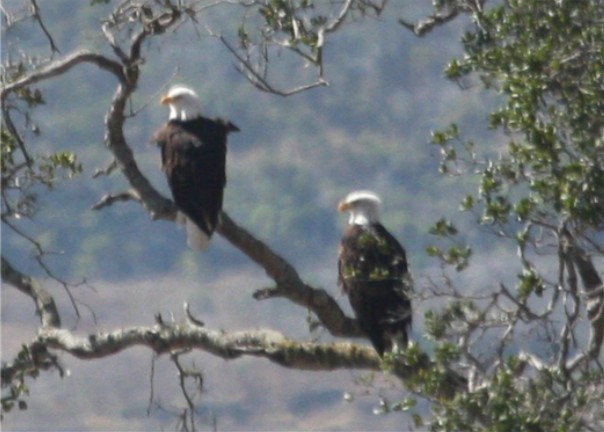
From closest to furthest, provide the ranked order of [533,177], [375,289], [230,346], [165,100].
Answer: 1. [533,177]
2. [230,346]
3. [375,289]
4. [165,100]

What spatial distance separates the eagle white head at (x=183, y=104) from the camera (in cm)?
1029

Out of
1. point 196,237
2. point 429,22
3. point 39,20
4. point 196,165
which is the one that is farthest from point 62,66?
point 196,237

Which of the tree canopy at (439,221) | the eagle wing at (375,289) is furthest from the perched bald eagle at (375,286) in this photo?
the tree canopy at (439,221)

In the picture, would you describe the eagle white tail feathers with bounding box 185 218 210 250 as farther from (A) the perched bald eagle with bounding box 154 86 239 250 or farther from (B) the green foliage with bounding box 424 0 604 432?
(B) the green foliage with bounding box 424 0 604 432

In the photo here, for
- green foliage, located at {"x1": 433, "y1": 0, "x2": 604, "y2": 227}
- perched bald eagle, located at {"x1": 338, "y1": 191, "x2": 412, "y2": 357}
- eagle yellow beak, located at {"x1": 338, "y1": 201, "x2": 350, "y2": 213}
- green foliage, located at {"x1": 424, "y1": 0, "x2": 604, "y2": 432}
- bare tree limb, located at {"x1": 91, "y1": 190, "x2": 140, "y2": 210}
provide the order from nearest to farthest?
green foliage, located at {"x1": 424, "y1": 0, "x2": 604, "y2": 432}
green foliage, located at {"x1": 433, "y1": 0, "x2": 604, "y2": 227}
bare tree limb, located at {"x1": 91, "y1": 190, "x2": 140, "y2": 210}
perched bald eagle, located at {"x1": 338, "y1": 191, "x2": 412, "y2": 357}
eagle yellow beak, located at {"x1": 338, "y1": 201, "x2": 350, "y2": 213}

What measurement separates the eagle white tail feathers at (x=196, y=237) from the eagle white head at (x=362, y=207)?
2.47 feet

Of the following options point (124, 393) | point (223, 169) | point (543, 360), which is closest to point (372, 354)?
point (543, 360)

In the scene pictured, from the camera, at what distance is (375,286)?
8883 millimetres

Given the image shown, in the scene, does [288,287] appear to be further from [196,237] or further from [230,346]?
[196,237]

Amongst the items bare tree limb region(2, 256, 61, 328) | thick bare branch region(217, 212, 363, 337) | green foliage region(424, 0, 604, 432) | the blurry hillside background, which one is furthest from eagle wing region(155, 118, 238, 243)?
the blurry hillside background

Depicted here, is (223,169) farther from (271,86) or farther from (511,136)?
(511,136)

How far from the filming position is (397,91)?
112 feet

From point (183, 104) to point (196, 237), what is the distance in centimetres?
88

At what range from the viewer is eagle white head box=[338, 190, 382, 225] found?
32.0ft
